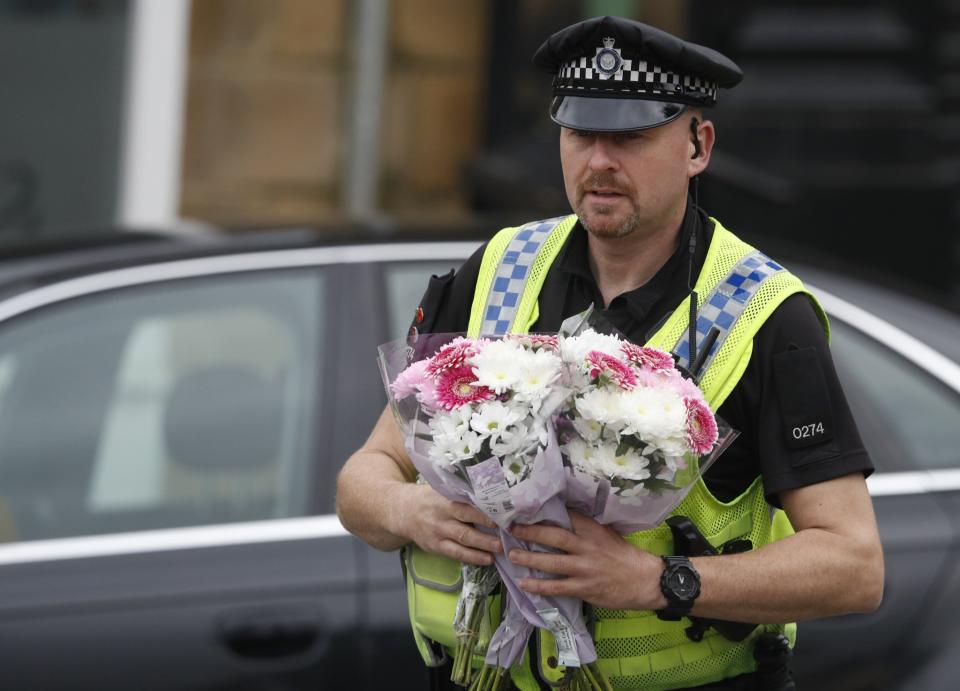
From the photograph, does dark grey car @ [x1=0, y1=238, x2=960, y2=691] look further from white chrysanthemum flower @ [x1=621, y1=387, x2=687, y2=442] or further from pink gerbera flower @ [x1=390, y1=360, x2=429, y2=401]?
white chrysanthemum flower @ [x1=621, y1=387, x2=687, y2=442]

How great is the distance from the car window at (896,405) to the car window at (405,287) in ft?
3.08

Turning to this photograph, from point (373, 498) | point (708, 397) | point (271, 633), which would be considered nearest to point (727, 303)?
point (708, 397)

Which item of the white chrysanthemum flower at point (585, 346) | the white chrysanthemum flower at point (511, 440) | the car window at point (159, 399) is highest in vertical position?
the white chrysanthemum flower at point (585, 346)

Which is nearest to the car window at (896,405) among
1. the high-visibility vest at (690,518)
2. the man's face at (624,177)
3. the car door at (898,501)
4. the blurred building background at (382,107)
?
the car door at (898,501)

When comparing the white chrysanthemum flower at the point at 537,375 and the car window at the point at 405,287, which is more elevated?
the white chrysanthemum flower at the point at 537,375

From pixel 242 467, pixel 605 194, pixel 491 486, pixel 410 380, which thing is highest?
pixel 605 194

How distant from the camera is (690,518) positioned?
2.32 metres

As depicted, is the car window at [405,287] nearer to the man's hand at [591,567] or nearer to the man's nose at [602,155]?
the man's nose at [602,155]

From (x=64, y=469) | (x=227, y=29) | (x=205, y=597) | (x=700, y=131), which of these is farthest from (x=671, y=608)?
(x=227, y=29)

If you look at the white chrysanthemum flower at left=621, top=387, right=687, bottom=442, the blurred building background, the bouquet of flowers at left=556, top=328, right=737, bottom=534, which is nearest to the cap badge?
A: the bouquet of flowers at left=556, top=328, right=737, bottom=534

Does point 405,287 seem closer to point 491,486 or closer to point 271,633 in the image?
point 271,633

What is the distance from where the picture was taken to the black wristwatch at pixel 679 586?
7.23 feet

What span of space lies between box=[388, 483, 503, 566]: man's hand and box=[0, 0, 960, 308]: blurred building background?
210 inches

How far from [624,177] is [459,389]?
48cm
